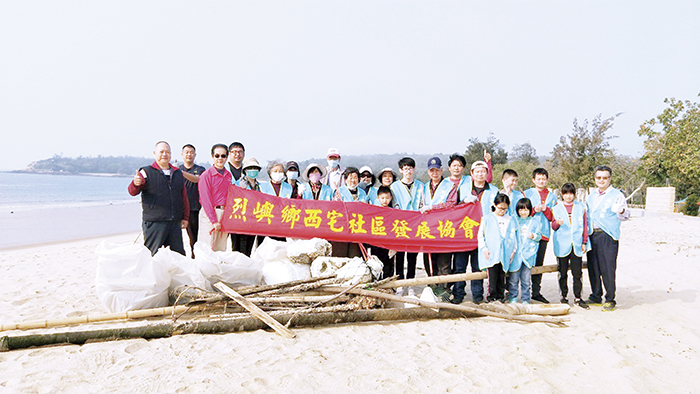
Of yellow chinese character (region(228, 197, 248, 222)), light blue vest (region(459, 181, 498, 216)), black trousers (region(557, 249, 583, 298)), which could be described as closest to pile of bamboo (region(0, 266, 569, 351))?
black trousers (region(557, 249, 583, 298))

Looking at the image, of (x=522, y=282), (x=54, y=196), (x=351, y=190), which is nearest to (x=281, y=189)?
(x=351, y=190)

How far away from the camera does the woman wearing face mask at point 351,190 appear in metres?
5.92

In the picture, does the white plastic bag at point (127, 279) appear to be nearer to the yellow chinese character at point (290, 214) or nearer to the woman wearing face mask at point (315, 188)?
the yellow chinese character at point (290, 214)

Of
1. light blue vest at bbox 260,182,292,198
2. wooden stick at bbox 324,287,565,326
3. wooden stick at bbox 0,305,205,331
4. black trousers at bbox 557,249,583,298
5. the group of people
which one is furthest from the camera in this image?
light blue vest at bbox 260,182,292,198

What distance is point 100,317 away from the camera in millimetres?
4078

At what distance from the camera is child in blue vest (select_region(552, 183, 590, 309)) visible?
5.32 meters

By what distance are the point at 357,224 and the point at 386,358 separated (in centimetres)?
224

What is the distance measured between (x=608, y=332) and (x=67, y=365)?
16.9 ft

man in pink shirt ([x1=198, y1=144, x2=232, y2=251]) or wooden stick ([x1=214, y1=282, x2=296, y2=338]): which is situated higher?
man in pink shirt ([x1=198, y1=144, x2=232, y2=251])

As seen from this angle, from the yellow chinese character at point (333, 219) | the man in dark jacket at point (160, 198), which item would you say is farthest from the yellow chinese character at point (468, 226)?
the man in dark jacket at point (160, 198)

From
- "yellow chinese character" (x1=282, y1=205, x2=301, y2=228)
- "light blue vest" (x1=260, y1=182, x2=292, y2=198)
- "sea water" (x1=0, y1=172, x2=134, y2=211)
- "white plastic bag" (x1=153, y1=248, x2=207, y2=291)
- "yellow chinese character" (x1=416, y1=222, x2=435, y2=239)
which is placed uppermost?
"light blue vest" (x1=260, y1=182, x2=292, y2=198)

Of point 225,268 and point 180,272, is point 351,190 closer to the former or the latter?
point 225,268

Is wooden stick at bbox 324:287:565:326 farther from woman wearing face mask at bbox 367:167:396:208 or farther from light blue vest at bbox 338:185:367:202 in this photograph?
woman wearing face mask at bbox 367:167:396:208

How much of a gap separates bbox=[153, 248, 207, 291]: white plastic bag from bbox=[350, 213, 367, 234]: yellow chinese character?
77.2 inches
